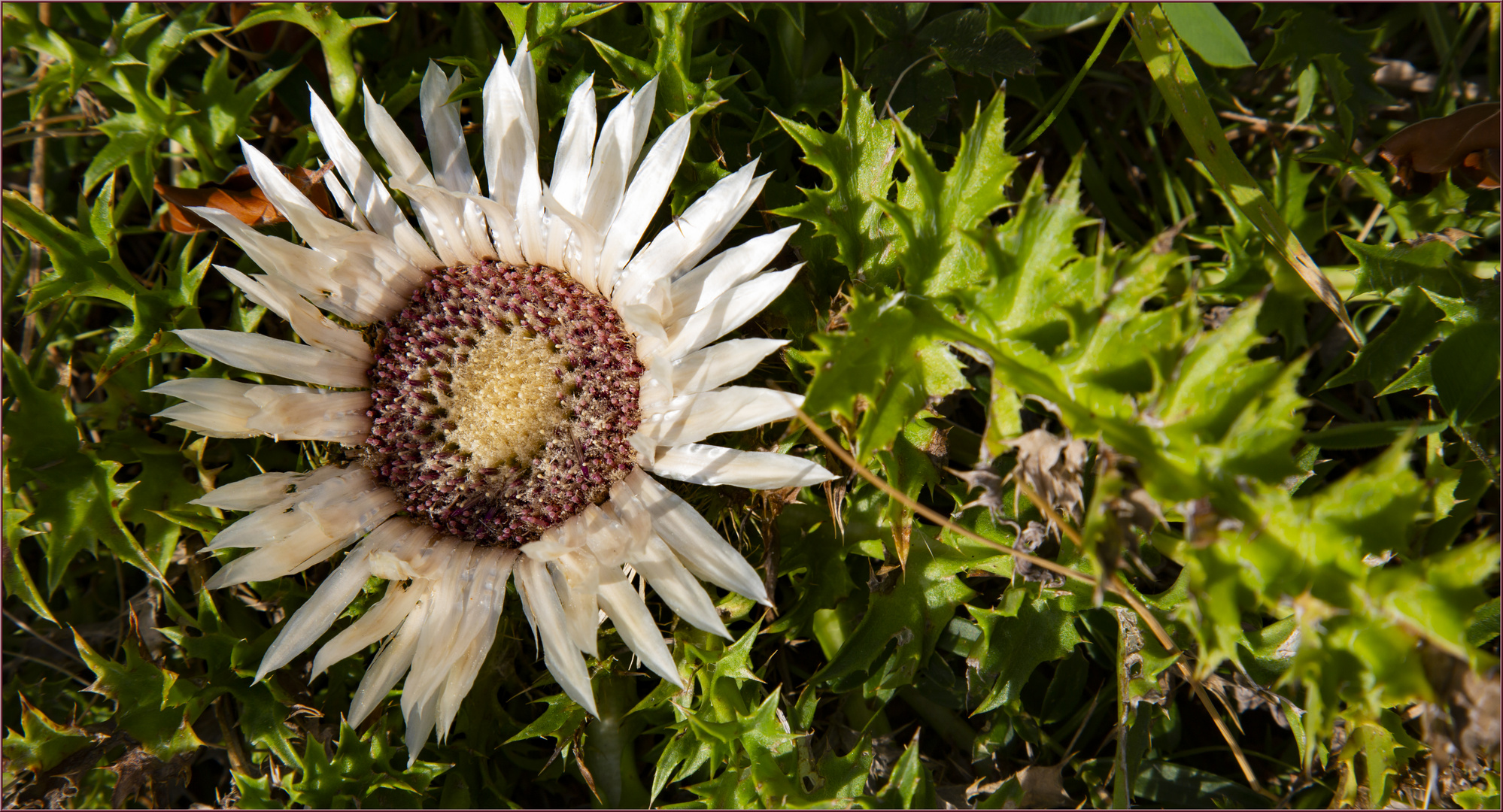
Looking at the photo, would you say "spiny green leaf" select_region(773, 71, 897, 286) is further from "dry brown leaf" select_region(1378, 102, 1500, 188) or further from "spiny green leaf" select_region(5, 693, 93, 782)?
"spiny green leaf" select_region(5, 693, 93, 782)

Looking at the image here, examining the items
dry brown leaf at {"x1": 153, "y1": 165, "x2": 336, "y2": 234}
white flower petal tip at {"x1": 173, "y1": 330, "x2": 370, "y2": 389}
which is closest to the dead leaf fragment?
white flower petal tip at {"x1": 173, "y1": 330, "x2": 370, "y2": 389}

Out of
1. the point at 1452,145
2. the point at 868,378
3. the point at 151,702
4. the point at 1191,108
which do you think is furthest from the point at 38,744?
the point at 1452,145

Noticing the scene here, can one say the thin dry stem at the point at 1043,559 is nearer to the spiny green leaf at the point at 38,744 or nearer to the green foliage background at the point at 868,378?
the green foliage background at the point at 868,378

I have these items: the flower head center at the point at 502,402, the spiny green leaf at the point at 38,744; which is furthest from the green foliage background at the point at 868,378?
the flower head center at the point at 502,402

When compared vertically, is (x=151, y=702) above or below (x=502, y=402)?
below

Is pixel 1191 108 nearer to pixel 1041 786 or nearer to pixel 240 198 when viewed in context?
pixel 1041 786

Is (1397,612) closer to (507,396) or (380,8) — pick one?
(507,396)

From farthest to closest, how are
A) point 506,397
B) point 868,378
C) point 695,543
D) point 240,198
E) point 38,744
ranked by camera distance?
point 240,198 < point 38,744 < point 506,397 < point 695,543 < point 868,378
